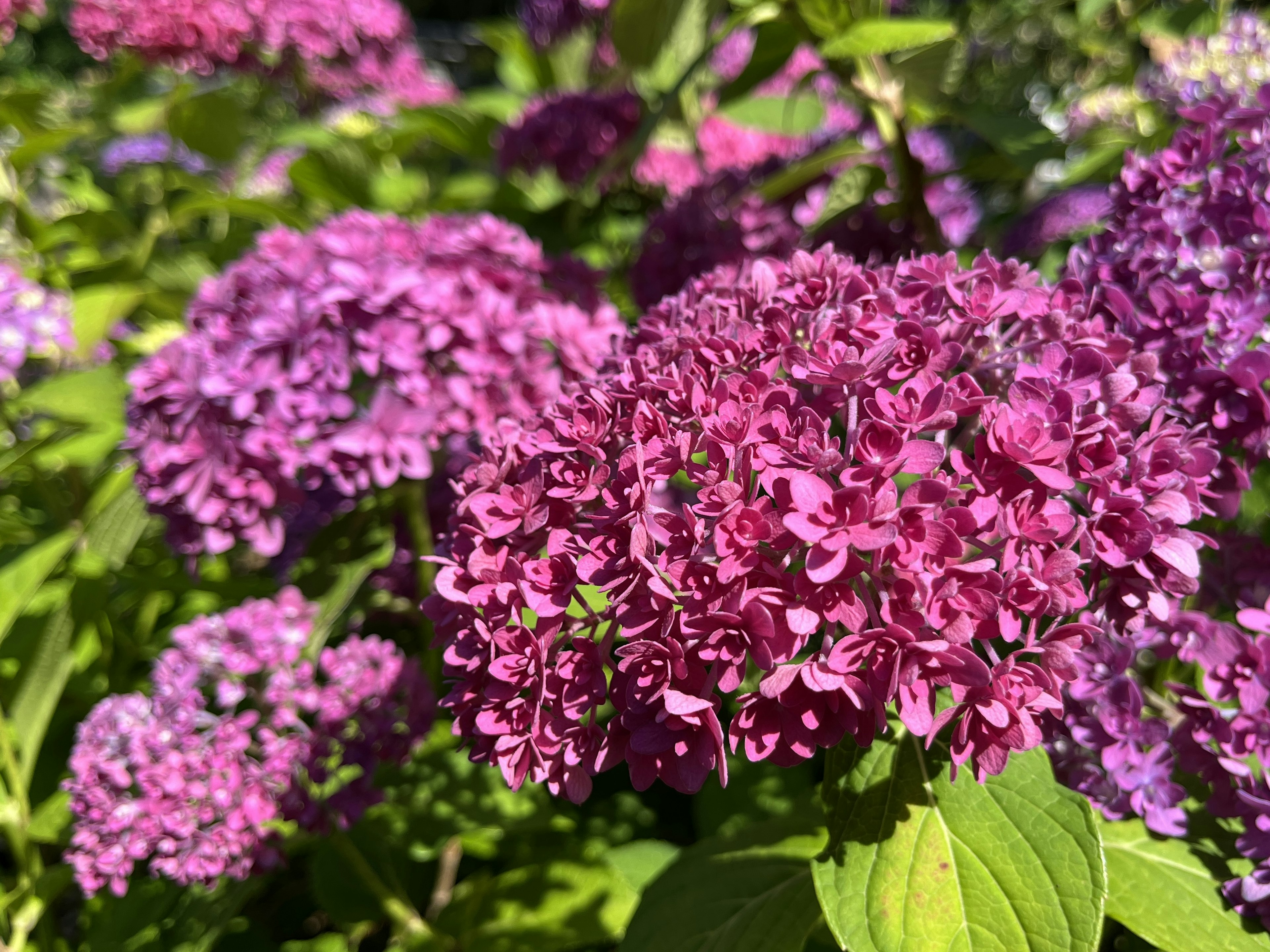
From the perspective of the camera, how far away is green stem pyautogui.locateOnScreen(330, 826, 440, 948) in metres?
1.78

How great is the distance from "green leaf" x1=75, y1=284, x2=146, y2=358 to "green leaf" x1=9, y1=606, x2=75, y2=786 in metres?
0.80

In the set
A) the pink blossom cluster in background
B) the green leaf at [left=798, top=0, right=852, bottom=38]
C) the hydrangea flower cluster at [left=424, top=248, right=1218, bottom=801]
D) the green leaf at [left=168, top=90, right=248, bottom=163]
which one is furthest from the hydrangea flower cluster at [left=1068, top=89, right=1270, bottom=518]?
the pink blossom cluster in background

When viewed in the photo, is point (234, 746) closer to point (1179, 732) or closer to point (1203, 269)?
point (1179, 732)

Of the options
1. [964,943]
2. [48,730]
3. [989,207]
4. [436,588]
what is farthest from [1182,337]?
[989,207]

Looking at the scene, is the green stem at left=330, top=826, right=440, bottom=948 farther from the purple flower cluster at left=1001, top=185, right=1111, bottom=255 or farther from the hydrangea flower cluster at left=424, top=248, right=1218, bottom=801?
the purple flower cluster at left=1001, top=185, right=1111, bottom=255

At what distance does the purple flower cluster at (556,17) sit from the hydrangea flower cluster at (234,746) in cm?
261

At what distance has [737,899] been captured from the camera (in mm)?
1350

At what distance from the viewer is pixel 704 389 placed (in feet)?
3.36

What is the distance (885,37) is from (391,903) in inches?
76.6

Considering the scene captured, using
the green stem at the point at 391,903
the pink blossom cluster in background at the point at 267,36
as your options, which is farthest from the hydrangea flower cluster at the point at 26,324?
the green stem at the point at 391,903

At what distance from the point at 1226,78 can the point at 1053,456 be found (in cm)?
161

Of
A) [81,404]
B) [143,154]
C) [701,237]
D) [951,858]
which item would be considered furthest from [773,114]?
[143,154]

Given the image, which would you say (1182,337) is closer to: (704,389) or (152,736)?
(704,389)

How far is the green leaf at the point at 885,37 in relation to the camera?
1637mm
